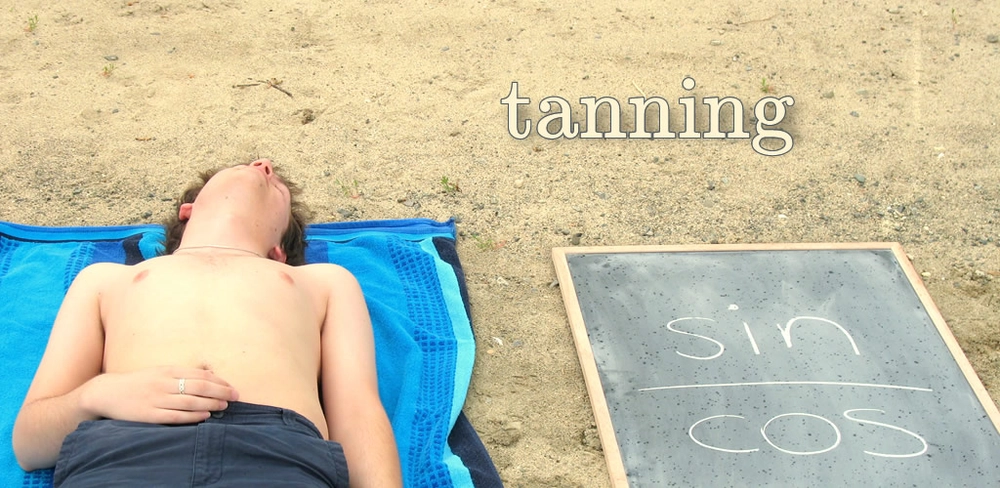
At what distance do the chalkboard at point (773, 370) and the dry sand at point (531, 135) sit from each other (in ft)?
0.50

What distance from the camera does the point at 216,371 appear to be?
2330 millimetres

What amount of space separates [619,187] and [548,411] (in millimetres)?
1391

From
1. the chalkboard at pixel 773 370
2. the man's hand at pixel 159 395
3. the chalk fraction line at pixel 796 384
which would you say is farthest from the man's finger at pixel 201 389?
the chalk fraction line at pixel 796 384

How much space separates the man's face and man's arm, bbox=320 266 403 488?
271mm

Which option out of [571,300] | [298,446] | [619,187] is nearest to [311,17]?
[619,187]

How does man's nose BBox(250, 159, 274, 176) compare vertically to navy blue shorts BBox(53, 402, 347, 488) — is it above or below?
above

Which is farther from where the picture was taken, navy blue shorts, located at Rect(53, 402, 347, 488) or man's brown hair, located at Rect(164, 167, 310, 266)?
man's brown hair, located at Rect(164, 167, 310, 266)

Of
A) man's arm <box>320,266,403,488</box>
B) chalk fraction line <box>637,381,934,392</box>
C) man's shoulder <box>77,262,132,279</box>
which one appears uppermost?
man's shoulder <box>77,262,132,279</box>

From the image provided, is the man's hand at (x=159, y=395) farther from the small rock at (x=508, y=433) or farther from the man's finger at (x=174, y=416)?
the small rock at (x=508, y=433)

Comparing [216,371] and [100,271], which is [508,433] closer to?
[216,371]

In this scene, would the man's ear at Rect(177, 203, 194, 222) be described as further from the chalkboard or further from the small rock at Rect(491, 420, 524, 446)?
the chalkboard

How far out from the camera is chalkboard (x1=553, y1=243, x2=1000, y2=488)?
107 inches

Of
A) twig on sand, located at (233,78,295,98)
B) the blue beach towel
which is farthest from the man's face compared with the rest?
twig on sand, located at (233,78,295,98)

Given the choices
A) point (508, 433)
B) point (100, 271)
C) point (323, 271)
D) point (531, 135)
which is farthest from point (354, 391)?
point (531, 135)
